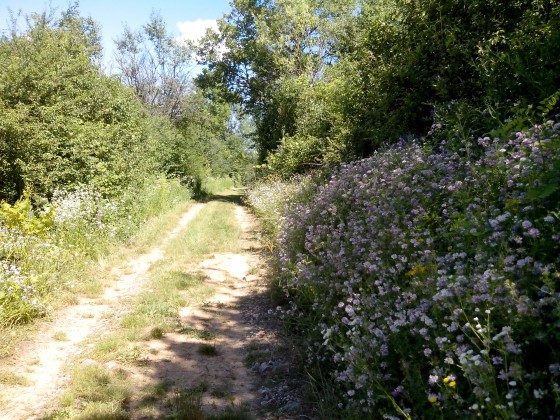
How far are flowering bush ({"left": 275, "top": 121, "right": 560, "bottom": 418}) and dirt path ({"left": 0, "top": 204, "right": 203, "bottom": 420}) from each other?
2725 mm

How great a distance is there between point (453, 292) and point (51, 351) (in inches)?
188

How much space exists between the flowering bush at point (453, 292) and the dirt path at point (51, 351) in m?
2.73

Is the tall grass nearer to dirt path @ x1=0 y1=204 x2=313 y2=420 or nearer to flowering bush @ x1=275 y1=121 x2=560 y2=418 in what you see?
dirt path @ x1=0 y1=204 x2=313 y2=420

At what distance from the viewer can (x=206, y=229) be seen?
14117mm

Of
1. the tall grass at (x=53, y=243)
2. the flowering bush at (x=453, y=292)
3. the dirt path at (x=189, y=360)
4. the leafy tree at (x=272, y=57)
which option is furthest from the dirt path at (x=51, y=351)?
the leafy tree at (x=272, y=57)

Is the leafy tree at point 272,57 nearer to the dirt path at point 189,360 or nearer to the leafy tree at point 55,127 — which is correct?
the leafy tree at point 55,127

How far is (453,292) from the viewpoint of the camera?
281 cm

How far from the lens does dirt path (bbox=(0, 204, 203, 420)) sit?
4.03 metres

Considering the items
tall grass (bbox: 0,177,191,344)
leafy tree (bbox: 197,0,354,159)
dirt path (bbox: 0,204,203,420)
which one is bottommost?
dirt path (bbox: 0,204,203,420)

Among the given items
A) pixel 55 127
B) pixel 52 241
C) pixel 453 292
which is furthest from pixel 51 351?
pixel 55 127

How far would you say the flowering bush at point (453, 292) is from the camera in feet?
7.59

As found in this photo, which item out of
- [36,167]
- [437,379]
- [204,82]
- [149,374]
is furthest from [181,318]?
[204,82]

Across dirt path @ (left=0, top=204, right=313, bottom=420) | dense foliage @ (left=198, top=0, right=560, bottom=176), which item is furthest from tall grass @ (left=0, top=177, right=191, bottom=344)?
dense foliage @ (left=198, top=0, right=560, bottom=176)

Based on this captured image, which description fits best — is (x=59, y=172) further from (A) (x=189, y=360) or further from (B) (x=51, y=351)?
(A) (x=189, y=360)
